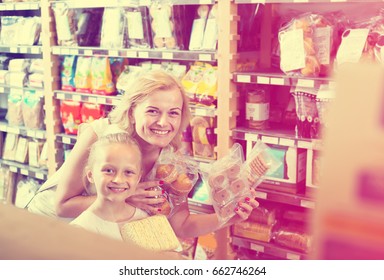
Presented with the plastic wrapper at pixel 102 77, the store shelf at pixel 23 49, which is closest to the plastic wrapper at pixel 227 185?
the plastic wrapper at pixel 102 77

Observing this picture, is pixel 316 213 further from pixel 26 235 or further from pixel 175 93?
pixel 175 93

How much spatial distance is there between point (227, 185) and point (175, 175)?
170 millimetres

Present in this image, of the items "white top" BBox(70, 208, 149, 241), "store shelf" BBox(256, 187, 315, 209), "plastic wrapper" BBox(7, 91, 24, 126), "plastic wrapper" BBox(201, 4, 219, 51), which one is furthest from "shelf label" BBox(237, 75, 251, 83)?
"plastic wrapper" BBox(7, 91, 24, 126)

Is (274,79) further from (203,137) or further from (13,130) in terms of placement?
(13,130)

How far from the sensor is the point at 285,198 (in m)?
2.96

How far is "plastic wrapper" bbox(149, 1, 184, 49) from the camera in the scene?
3.26 meters

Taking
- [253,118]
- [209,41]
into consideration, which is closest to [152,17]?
[209,41]

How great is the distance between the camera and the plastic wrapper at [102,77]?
12.0 ft

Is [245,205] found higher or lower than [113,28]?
lower

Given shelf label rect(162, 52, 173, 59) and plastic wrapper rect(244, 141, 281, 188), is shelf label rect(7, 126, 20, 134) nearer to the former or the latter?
shelf label rect(162, 52, 173, 59)

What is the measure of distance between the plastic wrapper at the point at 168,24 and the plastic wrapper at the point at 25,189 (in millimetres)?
1754

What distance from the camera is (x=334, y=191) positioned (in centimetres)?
24

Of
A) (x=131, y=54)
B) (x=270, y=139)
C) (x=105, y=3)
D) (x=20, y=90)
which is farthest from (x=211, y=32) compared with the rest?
(x=20, y=90)

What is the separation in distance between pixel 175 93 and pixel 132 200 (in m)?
0.42
